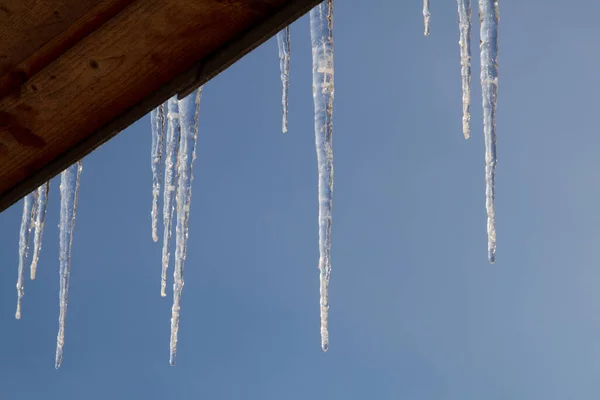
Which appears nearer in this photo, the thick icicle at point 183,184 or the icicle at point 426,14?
the icicle at point 426,14

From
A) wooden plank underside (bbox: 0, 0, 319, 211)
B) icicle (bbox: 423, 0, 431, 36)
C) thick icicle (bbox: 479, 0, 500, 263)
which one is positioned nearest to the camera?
wooden plank underside (bbox: 0, 0, 319, 211)

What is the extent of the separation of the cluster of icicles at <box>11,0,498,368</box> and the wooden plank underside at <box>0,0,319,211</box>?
0.50m

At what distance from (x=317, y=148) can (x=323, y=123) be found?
0.18 meters

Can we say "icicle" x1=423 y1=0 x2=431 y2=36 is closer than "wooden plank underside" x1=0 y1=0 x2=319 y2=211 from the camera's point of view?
No

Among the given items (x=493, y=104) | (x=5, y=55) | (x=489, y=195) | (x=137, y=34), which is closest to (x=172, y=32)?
(x=137, y=34)

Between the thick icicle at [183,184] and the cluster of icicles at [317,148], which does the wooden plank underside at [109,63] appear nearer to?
the cluster of icicles at [317,148]

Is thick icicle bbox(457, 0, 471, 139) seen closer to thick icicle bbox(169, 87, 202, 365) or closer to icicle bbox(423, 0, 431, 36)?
icicle bbox(423, 0, 431, 36)

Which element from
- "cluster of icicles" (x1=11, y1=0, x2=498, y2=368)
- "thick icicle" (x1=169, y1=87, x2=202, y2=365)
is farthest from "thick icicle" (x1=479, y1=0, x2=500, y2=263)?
"thick icicle" (x1=169, y1=87, x2=202, y2=365)

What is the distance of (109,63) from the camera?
163cm

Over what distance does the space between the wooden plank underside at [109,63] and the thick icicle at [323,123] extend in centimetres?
63

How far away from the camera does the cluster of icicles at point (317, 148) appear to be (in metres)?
2.77

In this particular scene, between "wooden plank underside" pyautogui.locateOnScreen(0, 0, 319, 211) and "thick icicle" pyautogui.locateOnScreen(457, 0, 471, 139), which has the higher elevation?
"thick icicle" pyautogui.locateOnScreen(457, 0, 471, 139)

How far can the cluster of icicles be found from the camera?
2766mm

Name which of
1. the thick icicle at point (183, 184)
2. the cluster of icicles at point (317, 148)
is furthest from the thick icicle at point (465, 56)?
the thick icicle at point (183, 184)
